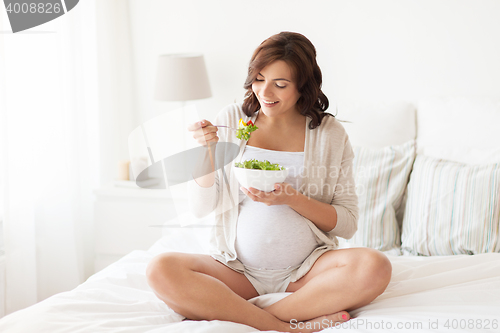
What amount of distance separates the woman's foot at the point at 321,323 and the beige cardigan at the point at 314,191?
0.17 metres

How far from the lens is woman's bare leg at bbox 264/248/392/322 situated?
1.25m

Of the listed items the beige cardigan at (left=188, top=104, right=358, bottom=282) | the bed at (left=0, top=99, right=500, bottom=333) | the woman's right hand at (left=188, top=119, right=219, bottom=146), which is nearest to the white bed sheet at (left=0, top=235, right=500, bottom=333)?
the bed at (left=0, top=99, right=500, bottom=333)

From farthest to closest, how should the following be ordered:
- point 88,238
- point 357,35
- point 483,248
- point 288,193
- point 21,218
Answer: point 88,238 < point 357,35 < point 21,218 < point 483,248 < point 288,193

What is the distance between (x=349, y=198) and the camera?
1506 millimetres

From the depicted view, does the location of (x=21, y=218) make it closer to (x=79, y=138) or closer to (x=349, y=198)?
(x=79, y=138)

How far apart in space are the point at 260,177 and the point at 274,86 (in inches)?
11.8

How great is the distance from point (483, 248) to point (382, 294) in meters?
0.56

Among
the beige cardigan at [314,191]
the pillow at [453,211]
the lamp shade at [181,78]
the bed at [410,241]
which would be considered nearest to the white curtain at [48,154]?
the lamp shade at [181,78]

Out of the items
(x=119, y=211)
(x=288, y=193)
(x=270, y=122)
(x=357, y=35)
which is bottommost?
(x=119, y=211)

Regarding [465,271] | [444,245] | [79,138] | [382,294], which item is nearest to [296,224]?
[382,294]

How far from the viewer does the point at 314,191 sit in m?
1.47

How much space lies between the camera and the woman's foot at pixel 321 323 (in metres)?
1.25

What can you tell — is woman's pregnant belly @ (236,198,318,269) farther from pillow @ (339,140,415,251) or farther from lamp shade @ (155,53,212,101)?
lamp shade @ (155,53,212,101)

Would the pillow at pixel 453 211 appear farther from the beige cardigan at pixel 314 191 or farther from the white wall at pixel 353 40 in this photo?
the white wall at pixel 353 40
